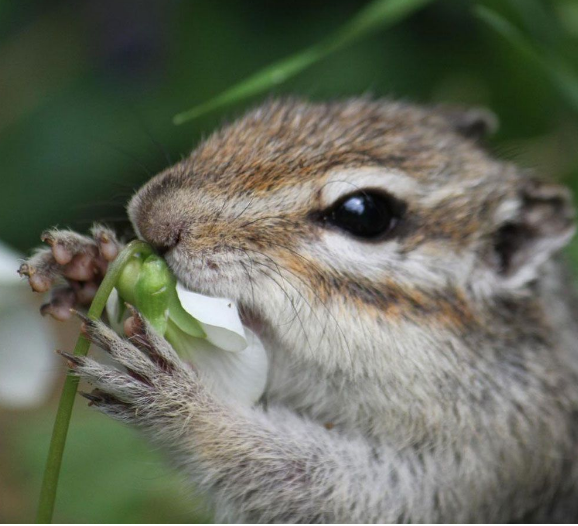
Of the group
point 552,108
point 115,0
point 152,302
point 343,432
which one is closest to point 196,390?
point 152,302

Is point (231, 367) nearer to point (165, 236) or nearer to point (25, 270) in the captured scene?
point (165, 236)

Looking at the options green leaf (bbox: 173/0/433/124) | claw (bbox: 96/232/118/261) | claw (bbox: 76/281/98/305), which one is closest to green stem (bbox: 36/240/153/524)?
claw (bbox: 96/232/118/261)

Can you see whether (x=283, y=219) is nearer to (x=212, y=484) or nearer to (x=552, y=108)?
(x=212, y=484)

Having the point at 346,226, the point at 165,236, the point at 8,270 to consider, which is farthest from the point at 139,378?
the point at 346,226

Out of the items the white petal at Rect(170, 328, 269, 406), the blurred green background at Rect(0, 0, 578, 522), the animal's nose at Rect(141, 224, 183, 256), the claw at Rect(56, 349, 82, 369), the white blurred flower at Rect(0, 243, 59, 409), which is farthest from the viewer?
the blurred green background at Rect(0, 0, 578, 522)

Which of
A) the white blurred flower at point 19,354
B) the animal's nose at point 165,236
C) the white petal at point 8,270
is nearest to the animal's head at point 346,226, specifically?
the animal's nose at point 165,236

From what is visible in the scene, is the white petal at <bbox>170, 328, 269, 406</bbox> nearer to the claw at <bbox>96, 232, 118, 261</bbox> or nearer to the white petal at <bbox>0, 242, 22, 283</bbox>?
the claw at <bbox>96, 232, 118, 261</bbox>
